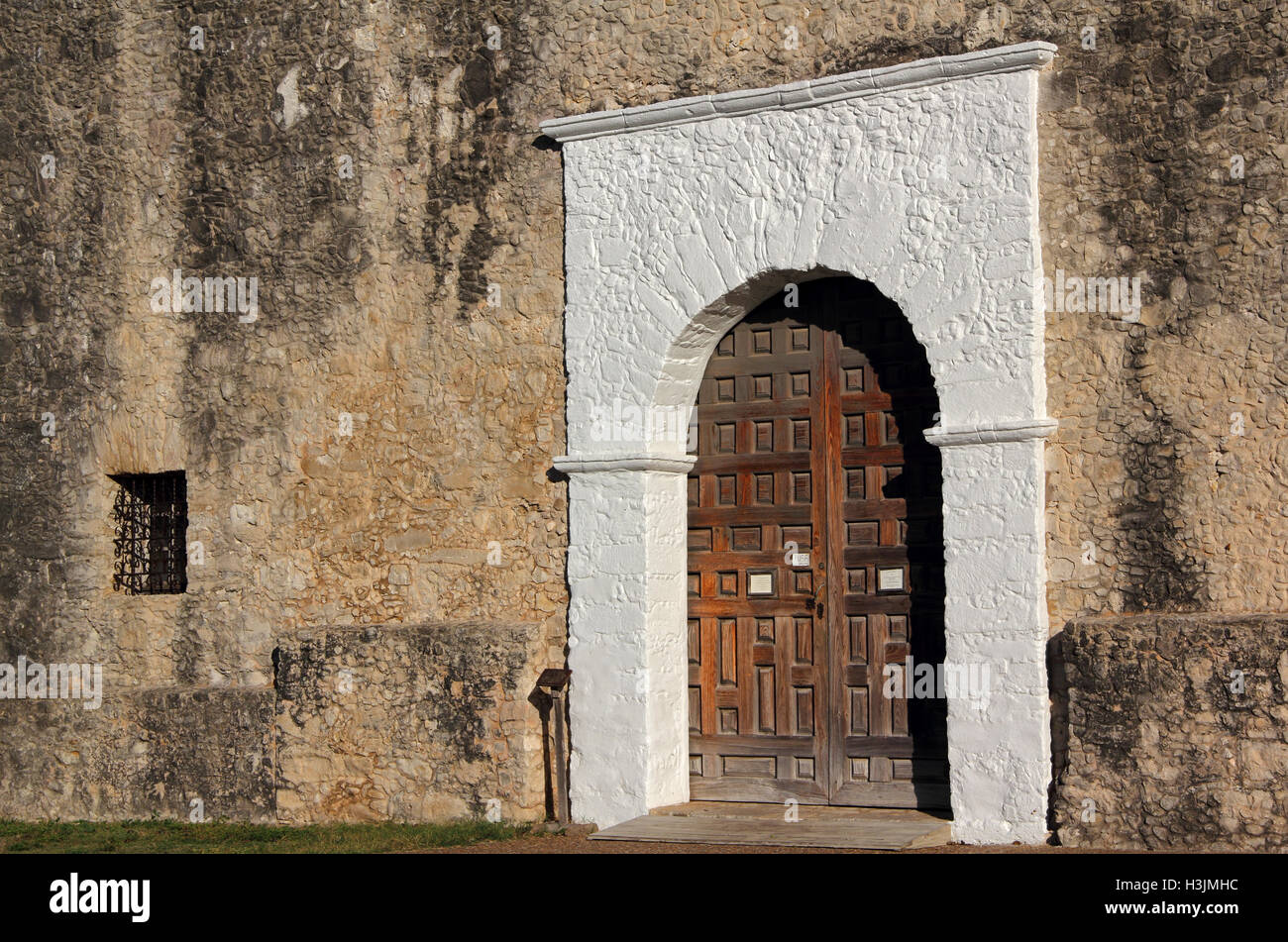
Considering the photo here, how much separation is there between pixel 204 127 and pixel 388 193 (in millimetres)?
1419

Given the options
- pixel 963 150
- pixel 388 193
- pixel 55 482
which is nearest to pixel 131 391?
pixel 55 482

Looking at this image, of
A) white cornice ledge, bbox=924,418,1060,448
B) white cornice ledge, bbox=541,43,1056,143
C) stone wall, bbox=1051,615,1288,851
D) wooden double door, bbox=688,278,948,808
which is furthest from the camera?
wooden double door, bbox=688,278,948,808

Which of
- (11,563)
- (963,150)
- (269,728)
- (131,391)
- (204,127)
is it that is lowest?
(269,728)

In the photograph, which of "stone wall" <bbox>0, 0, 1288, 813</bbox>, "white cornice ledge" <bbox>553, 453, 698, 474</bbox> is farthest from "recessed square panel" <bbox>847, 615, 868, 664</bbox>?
"white cornice ledge" <bbox>553, 453, 698, 474</bbox>

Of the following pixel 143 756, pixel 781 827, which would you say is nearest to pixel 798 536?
pixel 781 827

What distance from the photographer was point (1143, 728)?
667 centimetres

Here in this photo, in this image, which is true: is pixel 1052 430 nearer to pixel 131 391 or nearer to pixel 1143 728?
pixel 1143 728

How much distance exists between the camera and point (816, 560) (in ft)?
25.9

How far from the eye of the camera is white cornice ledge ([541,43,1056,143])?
23.7 feet

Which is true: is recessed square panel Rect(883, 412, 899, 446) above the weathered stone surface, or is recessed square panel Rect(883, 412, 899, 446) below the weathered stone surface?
above

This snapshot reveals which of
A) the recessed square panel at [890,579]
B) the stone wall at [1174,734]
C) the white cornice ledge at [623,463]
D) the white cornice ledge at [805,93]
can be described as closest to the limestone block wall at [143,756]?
the white cornice ledge at [623,463]

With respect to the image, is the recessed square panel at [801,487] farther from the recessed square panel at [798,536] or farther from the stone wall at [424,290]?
the stone wall at [424,290]

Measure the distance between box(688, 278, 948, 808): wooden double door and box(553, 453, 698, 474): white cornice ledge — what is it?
0.48ft

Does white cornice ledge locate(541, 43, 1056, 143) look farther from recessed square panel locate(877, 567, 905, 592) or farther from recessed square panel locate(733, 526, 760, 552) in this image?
recessed square panel locate(877, 567, 905, 592)
